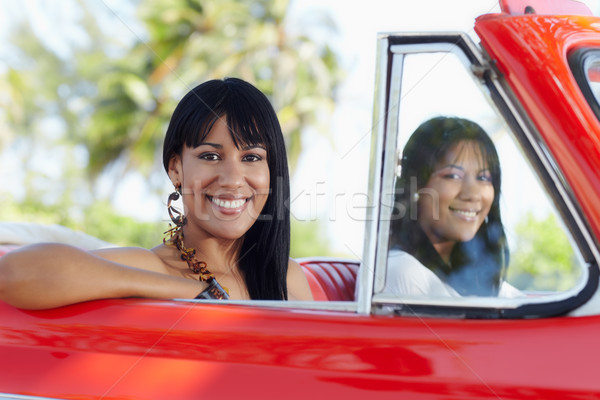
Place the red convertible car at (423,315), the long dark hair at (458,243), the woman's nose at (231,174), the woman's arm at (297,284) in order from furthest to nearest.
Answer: the woman's arm at (297,284) → the woman's nose at (231,174) → the long dark hair at (458,243) → the red convertible car at (423,315)

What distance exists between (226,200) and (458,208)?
89 centimetres

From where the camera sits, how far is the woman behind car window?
88.1 inches

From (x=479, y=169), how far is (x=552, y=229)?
0.24 meters

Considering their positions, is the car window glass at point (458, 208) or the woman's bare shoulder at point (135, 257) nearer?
the car window glass at point (458, 208)

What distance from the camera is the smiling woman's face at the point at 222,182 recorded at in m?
2.24

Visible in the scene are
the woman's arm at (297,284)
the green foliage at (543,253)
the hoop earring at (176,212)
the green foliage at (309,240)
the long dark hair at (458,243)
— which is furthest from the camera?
the green foliage at (309,240)

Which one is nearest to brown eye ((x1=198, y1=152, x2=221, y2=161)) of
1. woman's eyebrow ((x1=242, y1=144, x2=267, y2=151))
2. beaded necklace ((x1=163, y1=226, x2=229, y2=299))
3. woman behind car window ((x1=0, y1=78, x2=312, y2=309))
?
woman behind car window ((x1=0, y1=78, x2=312, y2=309))

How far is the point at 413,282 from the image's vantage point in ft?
5.17

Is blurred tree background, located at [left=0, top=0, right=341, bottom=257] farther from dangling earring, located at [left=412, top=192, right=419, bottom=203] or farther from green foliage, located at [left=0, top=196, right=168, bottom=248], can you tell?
dangling earring, located at [left=412, top=192, right=419, bottom=203]

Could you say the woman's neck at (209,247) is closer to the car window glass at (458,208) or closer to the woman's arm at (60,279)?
the woman's arm at (60,279)

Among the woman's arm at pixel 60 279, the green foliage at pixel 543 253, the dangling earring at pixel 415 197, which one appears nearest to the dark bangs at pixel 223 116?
the woman's arm at pixel 60 279

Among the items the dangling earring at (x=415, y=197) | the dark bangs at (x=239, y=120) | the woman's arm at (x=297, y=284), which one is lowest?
the woman's arm at (x=297, y=284)

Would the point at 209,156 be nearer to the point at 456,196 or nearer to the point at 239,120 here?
the point at 239,120

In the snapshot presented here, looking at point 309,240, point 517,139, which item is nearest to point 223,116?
point 517,139
